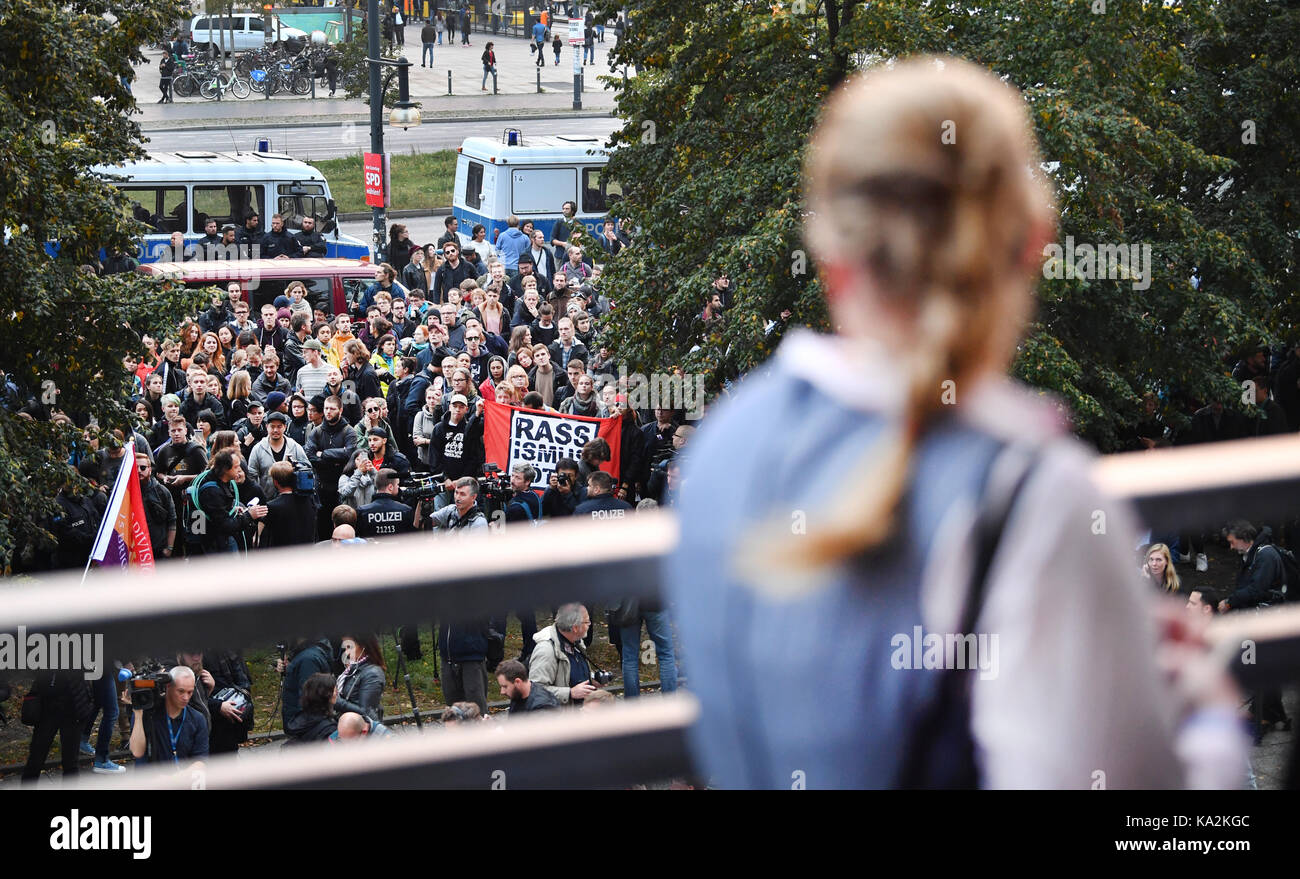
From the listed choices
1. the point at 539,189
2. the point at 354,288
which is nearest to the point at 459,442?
the point at 354,288

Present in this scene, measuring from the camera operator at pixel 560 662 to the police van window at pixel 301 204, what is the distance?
1766cm

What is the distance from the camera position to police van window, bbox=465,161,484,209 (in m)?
29.3

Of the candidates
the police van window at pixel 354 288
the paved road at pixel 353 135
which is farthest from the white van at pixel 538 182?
the paved road at pixel 353 135

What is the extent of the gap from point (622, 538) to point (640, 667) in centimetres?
1014

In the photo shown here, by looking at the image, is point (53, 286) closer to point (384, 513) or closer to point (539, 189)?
point (384, 513)

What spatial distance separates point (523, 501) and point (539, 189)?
56.3 feet

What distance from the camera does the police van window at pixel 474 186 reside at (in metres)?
29.3

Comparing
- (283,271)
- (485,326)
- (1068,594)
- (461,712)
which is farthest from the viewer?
(283,271)

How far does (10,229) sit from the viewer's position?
32.8 ft

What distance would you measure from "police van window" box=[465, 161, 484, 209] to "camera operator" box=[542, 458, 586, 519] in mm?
17501

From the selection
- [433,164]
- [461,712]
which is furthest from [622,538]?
[433,164]

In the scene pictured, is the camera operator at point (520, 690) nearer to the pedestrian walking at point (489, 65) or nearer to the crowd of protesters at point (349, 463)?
the crowd of protesters at point (349, 463)

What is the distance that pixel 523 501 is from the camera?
11992mm
